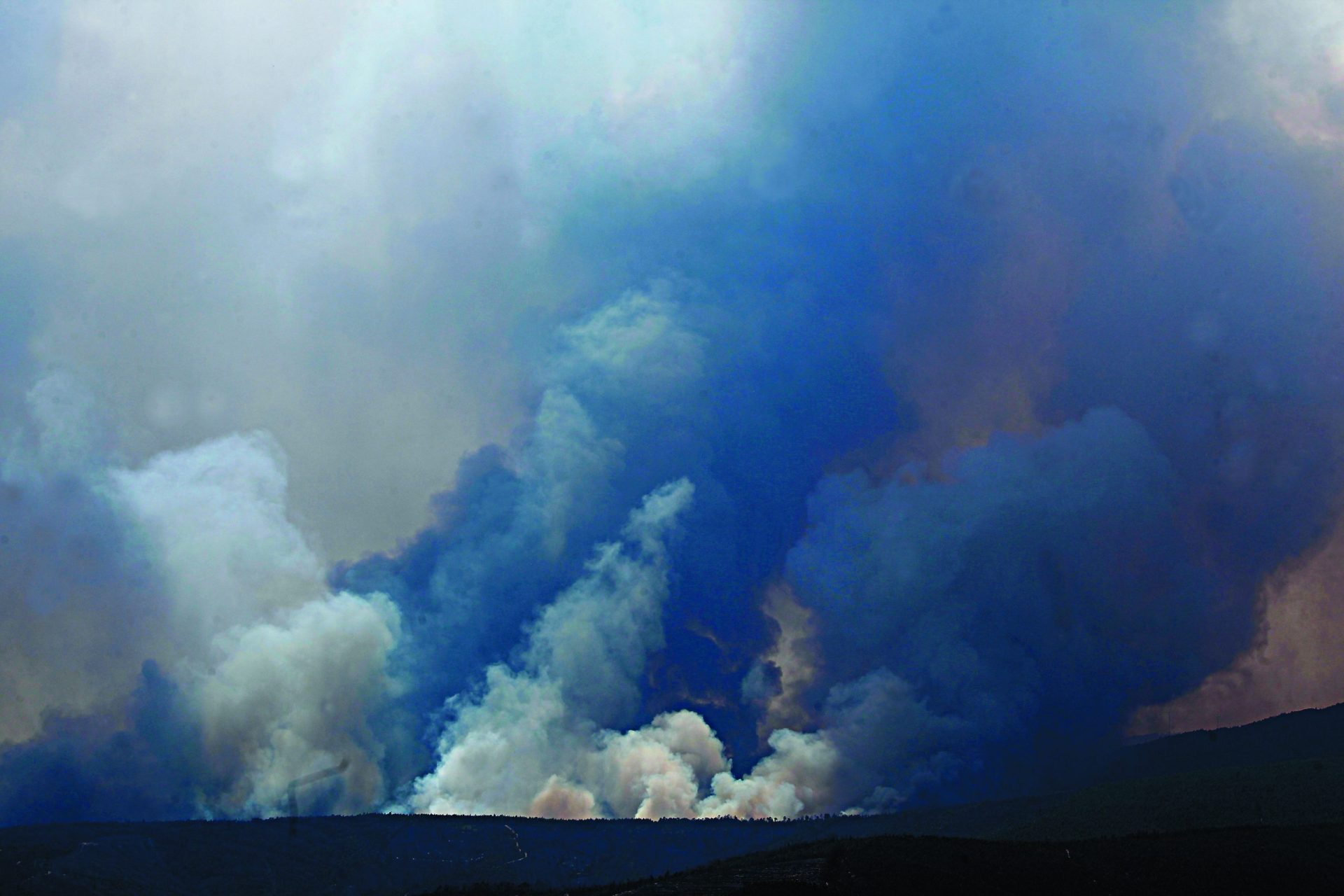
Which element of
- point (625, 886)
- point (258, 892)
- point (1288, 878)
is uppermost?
point (258, 892)

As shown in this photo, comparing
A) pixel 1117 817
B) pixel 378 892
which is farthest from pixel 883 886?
pixel 378 892

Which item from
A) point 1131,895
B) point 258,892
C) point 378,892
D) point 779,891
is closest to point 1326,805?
point 1131,895

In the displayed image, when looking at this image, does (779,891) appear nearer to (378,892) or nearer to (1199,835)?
(1199,835)

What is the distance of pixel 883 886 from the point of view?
354 ft

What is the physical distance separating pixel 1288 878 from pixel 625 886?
70297mm

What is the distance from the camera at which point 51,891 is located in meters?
172

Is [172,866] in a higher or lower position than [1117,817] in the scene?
higher

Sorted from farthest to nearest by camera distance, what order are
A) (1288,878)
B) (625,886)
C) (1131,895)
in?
(625,886) < (1288,878) < (1131,895)

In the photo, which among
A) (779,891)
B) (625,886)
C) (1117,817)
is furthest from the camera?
(1117,817)

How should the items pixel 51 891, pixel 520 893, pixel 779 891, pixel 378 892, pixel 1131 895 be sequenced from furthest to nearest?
pixel 378 892 < pixel 51 891 < pixel 520 893 < pixel 1131 895 < pixel 779 891

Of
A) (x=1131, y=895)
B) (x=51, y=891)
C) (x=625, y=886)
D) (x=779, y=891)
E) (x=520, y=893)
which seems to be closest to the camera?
(x=779, y=891)

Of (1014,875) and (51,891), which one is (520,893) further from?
(51,891)

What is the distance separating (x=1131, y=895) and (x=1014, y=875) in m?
10.9

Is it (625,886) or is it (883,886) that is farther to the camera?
(625,886)
